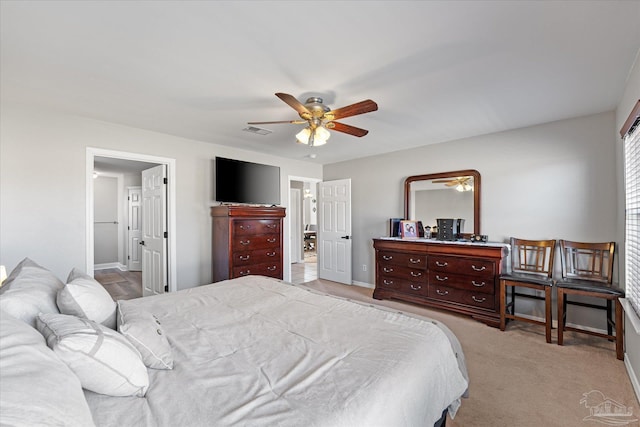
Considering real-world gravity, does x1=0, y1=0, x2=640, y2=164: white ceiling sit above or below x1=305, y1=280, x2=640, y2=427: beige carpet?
above

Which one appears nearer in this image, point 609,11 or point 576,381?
point 609,11

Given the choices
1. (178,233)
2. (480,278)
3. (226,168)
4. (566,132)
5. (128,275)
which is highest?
(566,132)

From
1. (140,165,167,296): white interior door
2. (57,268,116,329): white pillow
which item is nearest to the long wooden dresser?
(140,165,167,296): white interior door

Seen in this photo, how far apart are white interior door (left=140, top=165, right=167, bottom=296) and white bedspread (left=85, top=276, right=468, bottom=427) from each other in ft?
6.85

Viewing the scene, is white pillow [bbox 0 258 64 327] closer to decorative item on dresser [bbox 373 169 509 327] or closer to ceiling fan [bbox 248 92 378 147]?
ceiling fan [bbox 248 92 378 147]

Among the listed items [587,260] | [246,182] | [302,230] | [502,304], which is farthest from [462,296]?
[302,230]

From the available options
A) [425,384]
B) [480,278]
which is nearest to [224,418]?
[425,384]

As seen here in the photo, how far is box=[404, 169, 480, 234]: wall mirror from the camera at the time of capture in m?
4.01

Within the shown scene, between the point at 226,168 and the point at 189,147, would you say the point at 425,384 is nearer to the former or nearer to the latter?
the point at 226,168

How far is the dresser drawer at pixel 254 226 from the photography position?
3919mm

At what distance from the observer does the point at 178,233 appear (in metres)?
3.91

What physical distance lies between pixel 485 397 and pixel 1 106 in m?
4.89

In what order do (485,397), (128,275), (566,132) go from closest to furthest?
(485,397), (566,132), (128,275)

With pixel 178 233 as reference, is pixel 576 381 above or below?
below
